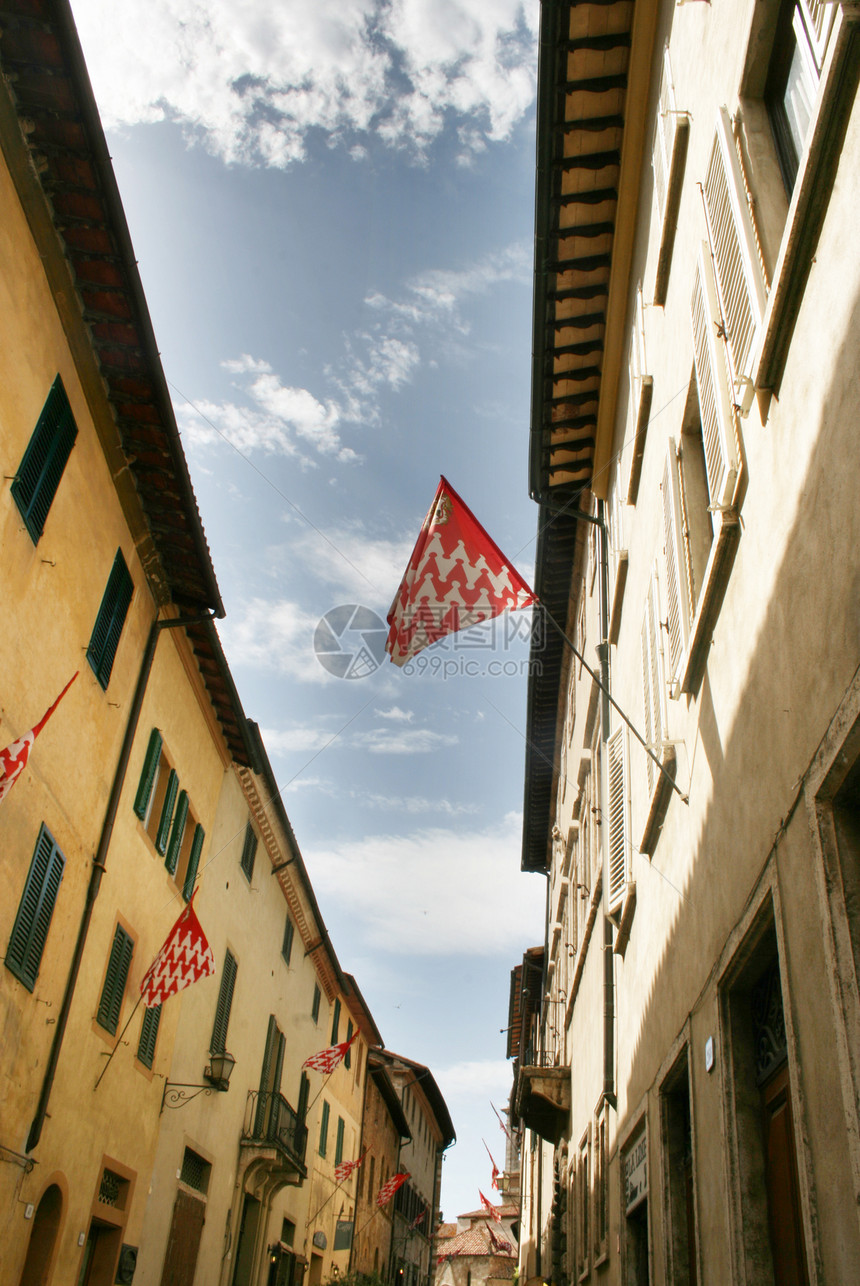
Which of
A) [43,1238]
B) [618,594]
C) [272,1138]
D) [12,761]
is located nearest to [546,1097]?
[272,1138]

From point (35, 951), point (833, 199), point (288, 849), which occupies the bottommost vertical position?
point (35, 951)

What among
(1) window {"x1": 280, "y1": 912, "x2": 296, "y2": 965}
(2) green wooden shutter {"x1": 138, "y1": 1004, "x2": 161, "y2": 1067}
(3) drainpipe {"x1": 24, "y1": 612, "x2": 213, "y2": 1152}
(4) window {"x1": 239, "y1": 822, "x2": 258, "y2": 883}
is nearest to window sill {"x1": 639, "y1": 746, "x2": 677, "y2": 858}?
(3) drainpipe {"x1": 24, "y1": 612, "x2": 213, "y2": 1152}

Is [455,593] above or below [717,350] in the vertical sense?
above

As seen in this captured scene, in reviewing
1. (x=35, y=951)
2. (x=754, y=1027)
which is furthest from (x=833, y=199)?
(x=35, y=951)

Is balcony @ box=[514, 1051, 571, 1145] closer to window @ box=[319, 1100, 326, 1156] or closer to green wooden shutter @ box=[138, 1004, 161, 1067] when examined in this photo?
green wooden shutter @ box=[138, 1004, 161, 1067]

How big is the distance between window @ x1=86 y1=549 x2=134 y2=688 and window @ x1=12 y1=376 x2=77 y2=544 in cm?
190

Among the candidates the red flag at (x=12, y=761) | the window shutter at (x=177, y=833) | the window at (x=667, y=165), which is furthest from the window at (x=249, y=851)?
the window at (x=667, y=165)

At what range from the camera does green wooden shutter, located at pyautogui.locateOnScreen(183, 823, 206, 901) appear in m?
15.5

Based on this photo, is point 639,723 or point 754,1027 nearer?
point 754,1027

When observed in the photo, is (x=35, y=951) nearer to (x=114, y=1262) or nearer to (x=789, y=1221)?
(x=114, y=1262)

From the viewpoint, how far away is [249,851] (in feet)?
63.3

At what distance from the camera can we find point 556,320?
12.0m

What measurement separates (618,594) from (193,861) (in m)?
8.43

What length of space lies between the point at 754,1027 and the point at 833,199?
4028 mm
